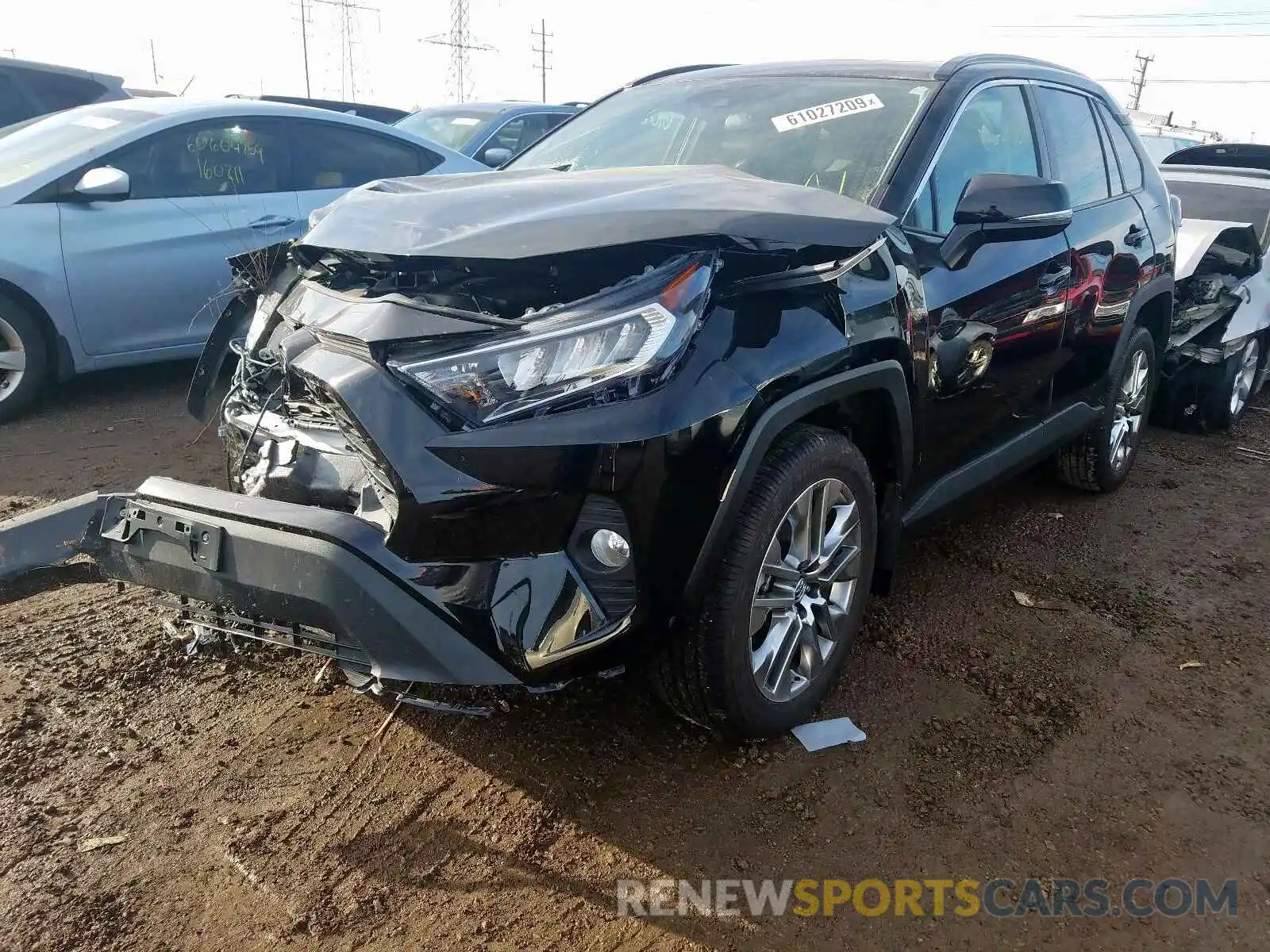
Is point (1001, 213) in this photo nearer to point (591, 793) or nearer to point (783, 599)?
point (783, 599)

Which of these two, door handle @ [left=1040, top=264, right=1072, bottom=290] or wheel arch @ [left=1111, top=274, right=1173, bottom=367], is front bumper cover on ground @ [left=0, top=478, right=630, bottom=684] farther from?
wheel arch @ [left=1111, top=274, right=1173, bottom=367]

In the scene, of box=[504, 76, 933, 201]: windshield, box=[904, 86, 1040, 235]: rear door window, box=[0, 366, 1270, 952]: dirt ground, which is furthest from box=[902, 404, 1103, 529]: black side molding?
box=[504, 76, 933, 201]: windshield

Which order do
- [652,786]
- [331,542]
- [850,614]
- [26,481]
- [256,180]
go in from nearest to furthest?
[331,542], [652,786], [850,614], [26,481], [256,180]

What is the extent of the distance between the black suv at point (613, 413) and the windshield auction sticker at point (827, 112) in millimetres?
11

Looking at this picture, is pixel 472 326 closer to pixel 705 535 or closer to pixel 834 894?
pixel 705 535

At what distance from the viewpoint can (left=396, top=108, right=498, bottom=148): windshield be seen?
8.94m

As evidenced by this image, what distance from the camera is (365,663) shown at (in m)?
2.05

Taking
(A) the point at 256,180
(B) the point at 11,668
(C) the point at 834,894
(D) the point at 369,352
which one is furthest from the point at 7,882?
(A) the point at 256,180

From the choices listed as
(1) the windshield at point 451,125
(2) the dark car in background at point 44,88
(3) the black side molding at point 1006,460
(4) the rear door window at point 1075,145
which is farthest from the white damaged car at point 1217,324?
(2) the dark car in background at point 44,88

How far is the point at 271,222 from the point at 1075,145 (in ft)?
13.8

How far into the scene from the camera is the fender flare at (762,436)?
2.12 meters

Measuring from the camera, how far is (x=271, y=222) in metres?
5.41

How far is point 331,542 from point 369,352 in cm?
42

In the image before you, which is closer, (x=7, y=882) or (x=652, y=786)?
(x=7, y=882)
